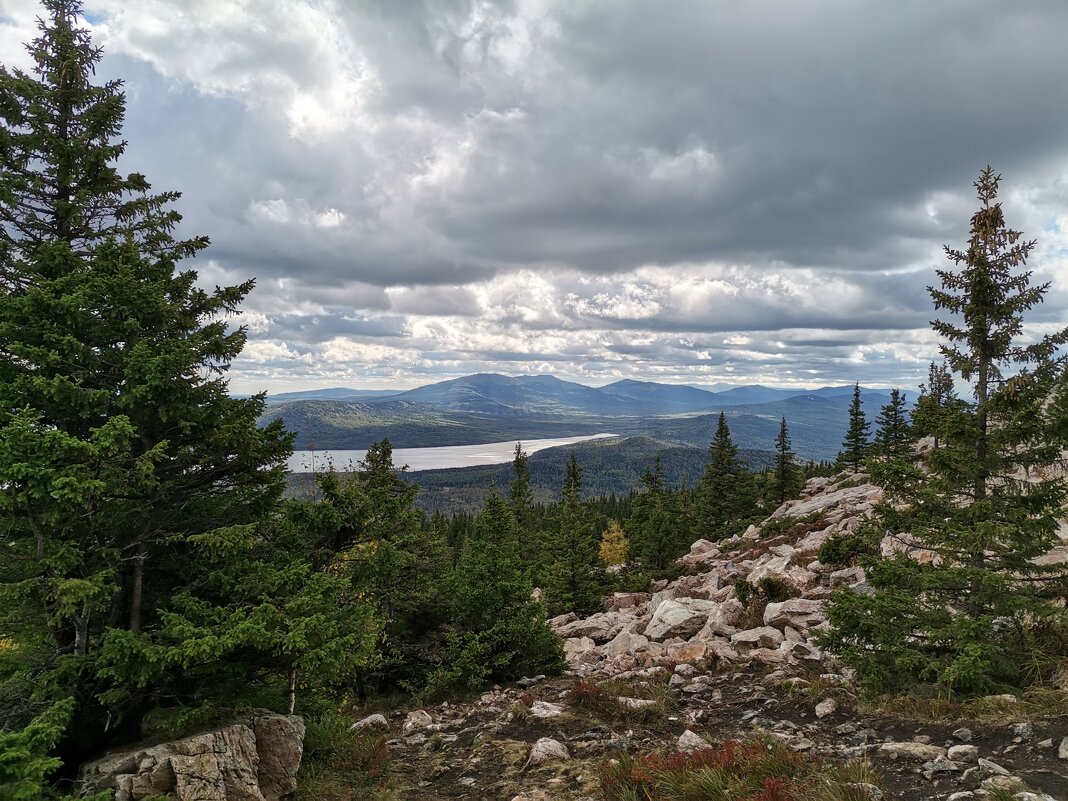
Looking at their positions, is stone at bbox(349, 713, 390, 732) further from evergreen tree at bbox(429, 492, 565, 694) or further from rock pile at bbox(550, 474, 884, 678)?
rock pile at bbox(550, 474, 884, 678)

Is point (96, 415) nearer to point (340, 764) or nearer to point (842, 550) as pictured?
point (340, 764)

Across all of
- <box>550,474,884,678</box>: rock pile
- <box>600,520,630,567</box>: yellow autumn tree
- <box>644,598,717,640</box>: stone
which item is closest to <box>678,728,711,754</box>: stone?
<box>550,474,884,678</box>: rock pile

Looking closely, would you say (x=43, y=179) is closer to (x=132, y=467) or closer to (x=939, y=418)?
(x=132, y=467)

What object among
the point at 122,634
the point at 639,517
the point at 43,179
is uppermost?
the point at 43,179

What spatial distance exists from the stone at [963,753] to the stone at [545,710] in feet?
24.0

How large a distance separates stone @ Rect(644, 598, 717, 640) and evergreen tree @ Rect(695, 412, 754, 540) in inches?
1345

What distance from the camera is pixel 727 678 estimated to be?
13.1 m

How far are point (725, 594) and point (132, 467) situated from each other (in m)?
22.0

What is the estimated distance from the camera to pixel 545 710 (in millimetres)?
11953

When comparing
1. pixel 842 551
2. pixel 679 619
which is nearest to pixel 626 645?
pixel 679 619

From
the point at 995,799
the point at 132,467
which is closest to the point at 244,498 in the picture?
the point at 132,467

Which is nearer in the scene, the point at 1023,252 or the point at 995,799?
the point at 995,799

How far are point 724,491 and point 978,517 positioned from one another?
46567mm

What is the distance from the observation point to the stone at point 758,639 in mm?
15078
